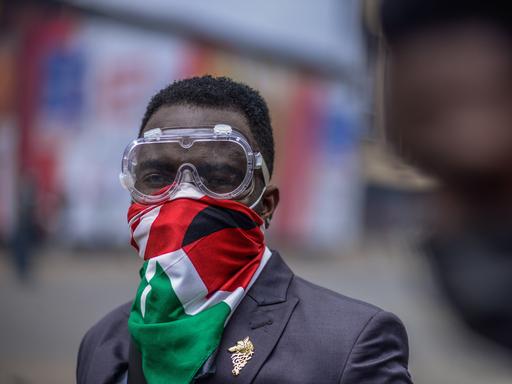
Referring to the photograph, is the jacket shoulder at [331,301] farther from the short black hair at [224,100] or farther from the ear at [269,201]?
the short black hair at [224,100]

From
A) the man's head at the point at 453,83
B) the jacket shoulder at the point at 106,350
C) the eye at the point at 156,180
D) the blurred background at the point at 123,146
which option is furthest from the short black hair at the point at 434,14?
the blurred background at the point at 123,146

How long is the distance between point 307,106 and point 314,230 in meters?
3.17

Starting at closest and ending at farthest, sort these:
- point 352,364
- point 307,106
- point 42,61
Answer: point 352,364
point 42,61
point 307,106

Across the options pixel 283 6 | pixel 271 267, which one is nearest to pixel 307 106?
pixel 283 6

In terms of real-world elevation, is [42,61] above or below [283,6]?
below

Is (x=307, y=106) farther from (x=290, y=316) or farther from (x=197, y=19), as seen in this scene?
(x=290, y=316)

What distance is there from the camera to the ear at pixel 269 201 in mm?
2668

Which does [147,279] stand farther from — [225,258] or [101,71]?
[101,71]

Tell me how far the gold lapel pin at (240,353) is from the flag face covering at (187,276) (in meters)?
0.06

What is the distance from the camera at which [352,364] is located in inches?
87.7

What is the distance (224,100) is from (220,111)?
4 cm

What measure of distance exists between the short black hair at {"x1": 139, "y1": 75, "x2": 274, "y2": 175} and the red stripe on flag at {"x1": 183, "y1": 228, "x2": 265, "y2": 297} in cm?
31

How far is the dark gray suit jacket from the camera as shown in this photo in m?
2.24

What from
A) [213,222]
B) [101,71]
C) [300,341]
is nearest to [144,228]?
[213,222]
